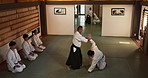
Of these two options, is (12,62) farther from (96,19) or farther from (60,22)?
(96,19)

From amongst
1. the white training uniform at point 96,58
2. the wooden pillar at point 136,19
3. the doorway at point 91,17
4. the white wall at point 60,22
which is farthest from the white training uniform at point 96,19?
the white training uniform at point 96,58

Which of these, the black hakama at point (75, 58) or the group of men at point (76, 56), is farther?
the black hakama at point (75, 58)

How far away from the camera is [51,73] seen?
16.9 ft

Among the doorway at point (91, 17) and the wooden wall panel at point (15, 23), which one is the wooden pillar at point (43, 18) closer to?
the wooden wall panel at point (15, 23)

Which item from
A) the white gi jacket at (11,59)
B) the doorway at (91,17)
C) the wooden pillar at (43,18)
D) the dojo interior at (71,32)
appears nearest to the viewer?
the white gi jacket at (11,59)

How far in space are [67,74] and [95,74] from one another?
0.87 metres

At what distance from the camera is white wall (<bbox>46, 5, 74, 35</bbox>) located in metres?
10.1

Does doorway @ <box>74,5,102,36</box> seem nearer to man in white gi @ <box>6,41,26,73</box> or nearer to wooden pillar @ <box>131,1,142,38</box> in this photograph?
wooden pillar @ <box>131,1,142,38</box>

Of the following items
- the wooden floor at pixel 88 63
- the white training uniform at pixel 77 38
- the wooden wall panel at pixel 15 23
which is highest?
the wooden wall panel at pixel 15 23

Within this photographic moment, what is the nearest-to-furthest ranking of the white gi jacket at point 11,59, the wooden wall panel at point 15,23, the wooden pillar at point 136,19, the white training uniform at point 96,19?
the white gi jacket at point 11,59 → the wooden wall panel at point 15,23 → the wooden pillar at point 136,19 → the white training uniform at point 96,19

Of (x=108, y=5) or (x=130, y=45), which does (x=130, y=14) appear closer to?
(x=108, y=5)

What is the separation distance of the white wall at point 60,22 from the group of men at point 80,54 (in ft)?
16.4

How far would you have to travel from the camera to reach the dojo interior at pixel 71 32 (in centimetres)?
534

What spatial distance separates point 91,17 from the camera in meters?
10.9
